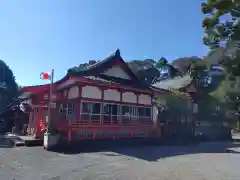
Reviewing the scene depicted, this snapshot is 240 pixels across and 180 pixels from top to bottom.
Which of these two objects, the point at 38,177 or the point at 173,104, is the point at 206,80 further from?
the point at 38,177

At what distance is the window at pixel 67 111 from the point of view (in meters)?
22.3

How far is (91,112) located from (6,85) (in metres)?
30.9

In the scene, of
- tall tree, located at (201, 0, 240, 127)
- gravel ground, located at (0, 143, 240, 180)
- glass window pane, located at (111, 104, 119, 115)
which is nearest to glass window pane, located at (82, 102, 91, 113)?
glass window pane, located at (111, 104, 119, 115)

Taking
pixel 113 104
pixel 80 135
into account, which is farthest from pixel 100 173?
pixel 113 104

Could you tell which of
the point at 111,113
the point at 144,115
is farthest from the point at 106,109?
the point at 144,115

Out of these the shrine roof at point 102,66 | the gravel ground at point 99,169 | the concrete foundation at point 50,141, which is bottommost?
the gravel ground at point 99,169

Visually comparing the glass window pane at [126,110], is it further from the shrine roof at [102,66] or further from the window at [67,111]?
the window at [67,111]

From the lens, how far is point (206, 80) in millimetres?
48000

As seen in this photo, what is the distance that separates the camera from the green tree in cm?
4562

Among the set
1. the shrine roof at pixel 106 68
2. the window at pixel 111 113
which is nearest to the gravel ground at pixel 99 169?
the window at pixel 111 113

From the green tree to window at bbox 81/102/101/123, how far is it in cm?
2761

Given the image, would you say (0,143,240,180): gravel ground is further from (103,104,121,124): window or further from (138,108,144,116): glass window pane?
(138,108,144,116): glass window pane

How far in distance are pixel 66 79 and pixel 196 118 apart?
21.4 m

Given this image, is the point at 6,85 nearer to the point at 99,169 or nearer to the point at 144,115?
the point at 144,115
